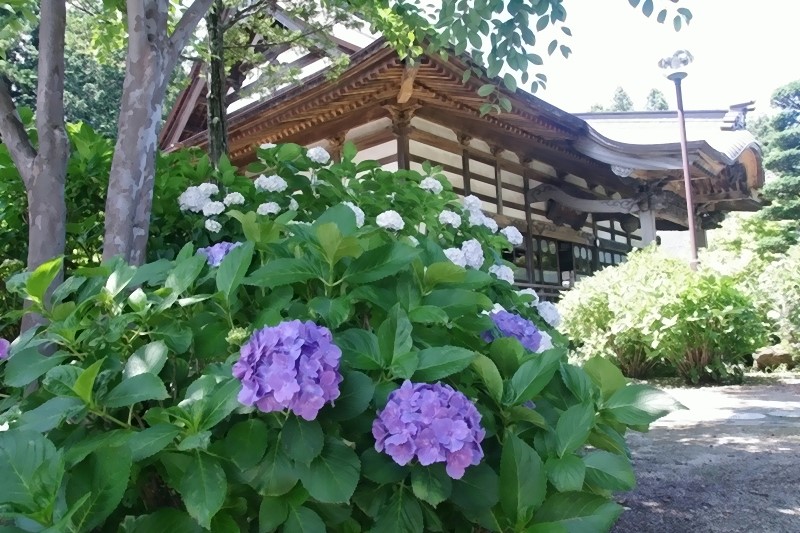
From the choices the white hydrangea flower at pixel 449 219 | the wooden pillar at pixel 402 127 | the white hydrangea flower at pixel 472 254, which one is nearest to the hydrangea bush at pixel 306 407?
the white hydrangea flower at pixel 472 254

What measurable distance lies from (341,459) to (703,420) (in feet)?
14.9

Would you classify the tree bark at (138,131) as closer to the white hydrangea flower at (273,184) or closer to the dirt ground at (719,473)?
the white hydrangea flower at (273,184)

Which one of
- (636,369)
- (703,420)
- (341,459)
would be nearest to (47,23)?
(341,459)

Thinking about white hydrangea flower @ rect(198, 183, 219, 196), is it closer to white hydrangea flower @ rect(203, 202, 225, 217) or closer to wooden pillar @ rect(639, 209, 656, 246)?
white hydrangea flower @ rect(203, 202, 225, 217)

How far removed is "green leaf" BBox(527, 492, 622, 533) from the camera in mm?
931

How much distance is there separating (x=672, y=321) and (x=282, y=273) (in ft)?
21.2

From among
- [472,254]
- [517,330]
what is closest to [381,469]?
[517,330]

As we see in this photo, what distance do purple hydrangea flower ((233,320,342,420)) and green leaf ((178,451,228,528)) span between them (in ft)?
0.37

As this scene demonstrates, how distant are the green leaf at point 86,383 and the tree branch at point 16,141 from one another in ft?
3.62

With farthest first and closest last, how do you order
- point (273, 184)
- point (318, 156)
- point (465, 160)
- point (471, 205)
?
point (465, 160), point (471, 205), point (318, 156), point (273, 184)

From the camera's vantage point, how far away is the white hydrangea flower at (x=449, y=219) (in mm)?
2309

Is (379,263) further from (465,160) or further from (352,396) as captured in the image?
(465,160)

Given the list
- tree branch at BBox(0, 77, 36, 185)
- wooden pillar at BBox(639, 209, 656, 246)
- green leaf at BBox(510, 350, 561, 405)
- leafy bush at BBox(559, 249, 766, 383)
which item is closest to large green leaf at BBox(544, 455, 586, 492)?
green leaf at BBox(510, 350, 561, 405)

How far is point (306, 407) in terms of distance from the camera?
2.83ft
